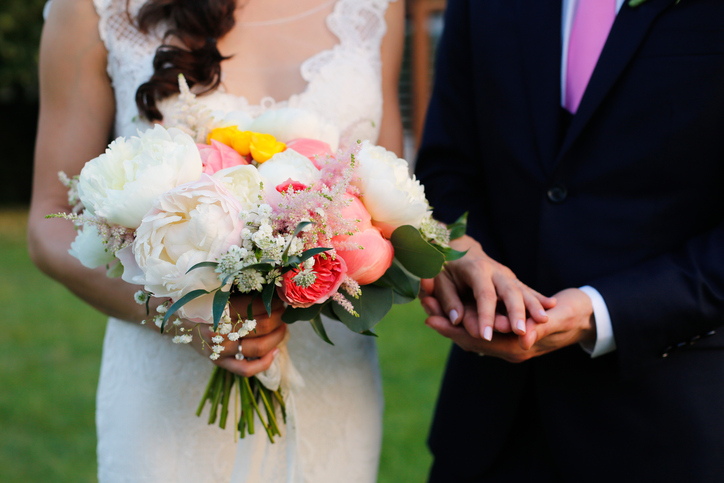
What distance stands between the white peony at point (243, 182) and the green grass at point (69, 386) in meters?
3.12

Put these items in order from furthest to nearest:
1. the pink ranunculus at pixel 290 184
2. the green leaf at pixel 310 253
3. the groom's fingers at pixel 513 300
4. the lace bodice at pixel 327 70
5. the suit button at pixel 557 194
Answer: the lace bodice at pixel 327 70
the suit button at pixel 557 194
the groom's fingers at pixel 513 300
the pink ranunculus at pixel 290 184
the green leaf at pixel 310 253

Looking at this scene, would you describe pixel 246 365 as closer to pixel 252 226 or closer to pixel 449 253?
pixel 252 226

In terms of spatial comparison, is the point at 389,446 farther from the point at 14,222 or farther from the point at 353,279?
the point at 14,222

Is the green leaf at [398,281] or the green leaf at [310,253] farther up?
the green leaf at [310,253]

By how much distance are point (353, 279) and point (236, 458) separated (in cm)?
91

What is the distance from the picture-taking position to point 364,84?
2.04 meters

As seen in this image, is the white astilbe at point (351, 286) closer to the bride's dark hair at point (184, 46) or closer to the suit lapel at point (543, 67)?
the suit lapel at point (543, 67)

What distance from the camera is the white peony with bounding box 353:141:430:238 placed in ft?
4.43

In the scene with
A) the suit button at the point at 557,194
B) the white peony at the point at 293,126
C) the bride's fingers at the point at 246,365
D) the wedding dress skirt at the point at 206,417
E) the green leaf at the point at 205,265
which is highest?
the white peony at the point at 293,126

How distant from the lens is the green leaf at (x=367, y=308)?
1.41m

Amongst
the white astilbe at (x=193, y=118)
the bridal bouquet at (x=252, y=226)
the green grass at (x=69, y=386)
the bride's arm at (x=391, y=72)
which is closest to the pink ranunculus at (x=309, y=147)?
the bridal bouquet at (x=252, y=226)

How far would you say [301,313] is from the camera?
143 cm

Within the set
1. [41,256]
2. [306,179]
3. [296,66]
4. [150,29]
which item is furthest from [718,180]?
[41,256]

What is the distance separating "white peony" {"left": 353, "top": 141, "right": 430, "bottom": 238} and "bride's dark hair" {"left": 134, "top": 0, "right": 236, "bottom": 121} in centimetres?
76
